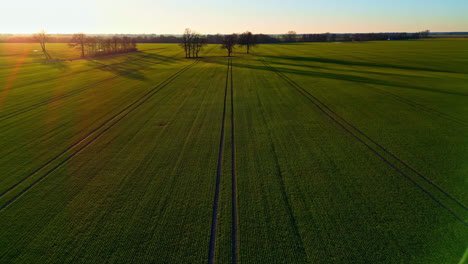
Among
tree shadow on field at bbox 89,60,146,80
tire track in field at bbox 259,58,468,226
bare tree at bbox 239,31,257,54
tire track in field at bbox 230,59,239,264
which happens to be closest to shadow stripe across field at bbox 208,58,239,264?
tire track in field at bbox 230,59,239,264

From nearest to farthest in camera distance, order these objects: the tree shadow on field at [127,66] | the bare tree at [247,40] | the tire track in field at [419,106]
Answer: the tire track in field at [419,106] → the tree shadow on field at [127,66] → the bare tree at [247,40]

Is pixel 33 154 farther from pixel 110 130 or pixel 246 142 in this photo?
pixel 246 142

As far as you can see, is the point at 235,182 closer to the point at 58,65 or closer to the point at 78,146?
the point at 78,146

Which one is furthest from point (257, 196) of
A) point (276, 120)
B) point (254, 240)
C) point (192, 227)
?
point (276, 120)

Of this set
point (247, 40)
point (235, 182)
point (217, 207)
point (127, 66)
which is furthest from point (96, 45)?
point (217, 207)

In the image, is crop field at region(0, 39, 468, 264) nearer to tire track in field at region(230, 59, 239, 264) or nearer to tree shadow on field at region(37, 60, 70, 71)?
tire track in field at region(230, 59, 239, 264)

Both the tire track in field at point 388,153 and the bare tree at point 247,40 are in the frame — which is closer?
the tire track in field at point 388,153

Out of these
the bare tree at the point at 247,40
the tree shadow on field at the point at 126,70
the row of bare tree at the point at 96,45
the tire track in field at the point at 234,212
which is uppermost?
the bare tree at the point at 247,40

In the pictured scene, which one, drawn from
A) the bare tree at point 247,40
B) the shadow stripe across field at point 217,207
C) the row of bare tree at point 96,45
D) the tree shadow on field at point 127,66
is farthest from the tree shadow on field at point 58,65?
the bare tree at point 247,40

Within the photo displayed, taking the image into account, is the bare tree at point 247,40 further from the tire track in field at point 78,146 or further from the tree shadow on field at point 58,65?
the tire track in field at point 78,146
